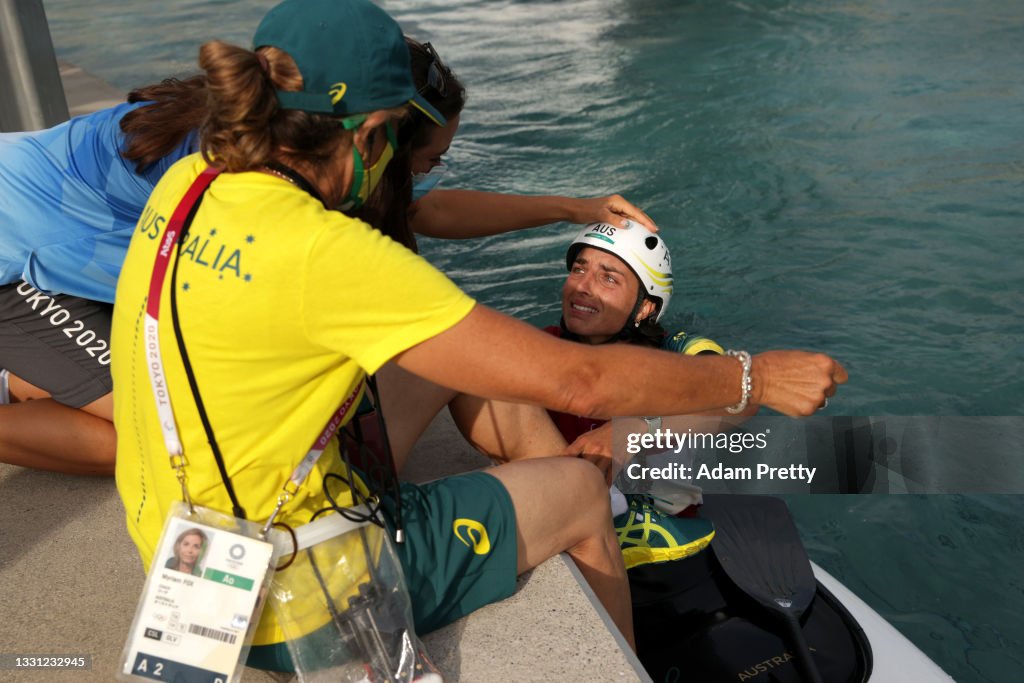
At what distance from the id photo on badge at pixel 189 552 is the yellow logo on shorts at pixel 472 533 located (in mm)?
681

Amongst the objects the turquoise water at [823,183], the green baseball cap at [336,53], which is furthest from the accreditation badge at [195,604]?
the turquoise water at [823,183]

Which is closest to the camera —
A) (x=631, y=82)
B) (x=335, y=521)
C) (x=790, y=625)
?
(x=335, y=521)

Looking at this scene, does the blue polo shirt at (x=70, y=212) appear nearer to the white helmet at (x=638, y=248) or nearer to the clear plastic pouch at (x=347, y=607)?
Result: the clear plastic pouch at (x=347, y=607)

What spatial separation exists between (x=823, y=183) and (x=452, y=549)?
8.51m

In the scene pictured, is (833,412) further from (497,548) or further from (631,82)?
(631,82)

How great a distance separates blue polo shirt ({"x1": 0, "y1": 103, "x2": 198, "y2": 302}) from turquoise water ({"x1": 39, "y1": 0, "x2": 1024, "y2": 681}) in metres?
4.05

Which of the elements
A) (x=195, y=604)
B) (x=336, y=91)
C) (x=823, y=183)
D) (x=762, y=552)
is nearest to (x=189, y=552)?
(x=195, y=604)

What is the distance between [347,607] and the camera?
2.59 metres

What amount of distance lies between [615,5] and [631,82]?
454 cm

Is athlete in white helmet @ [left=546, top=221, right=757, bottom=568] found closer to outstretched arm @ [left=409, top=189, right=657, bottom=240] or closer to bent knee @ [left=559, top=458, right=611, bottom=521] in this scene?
outstretched arm @ [left=409, top=189, right=657, bottom=240]

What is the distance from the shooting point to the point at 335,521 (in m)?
2.57

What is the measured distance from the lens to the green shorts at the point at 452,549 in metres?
2.74

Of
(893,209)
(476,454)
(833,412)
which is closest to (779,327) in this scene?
(833,412)

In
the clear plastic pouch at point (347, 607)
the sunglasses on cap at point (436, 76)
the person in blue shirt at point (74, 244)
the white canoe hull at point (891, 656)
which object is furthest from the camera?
the white canoe hull at point (891, 656)
